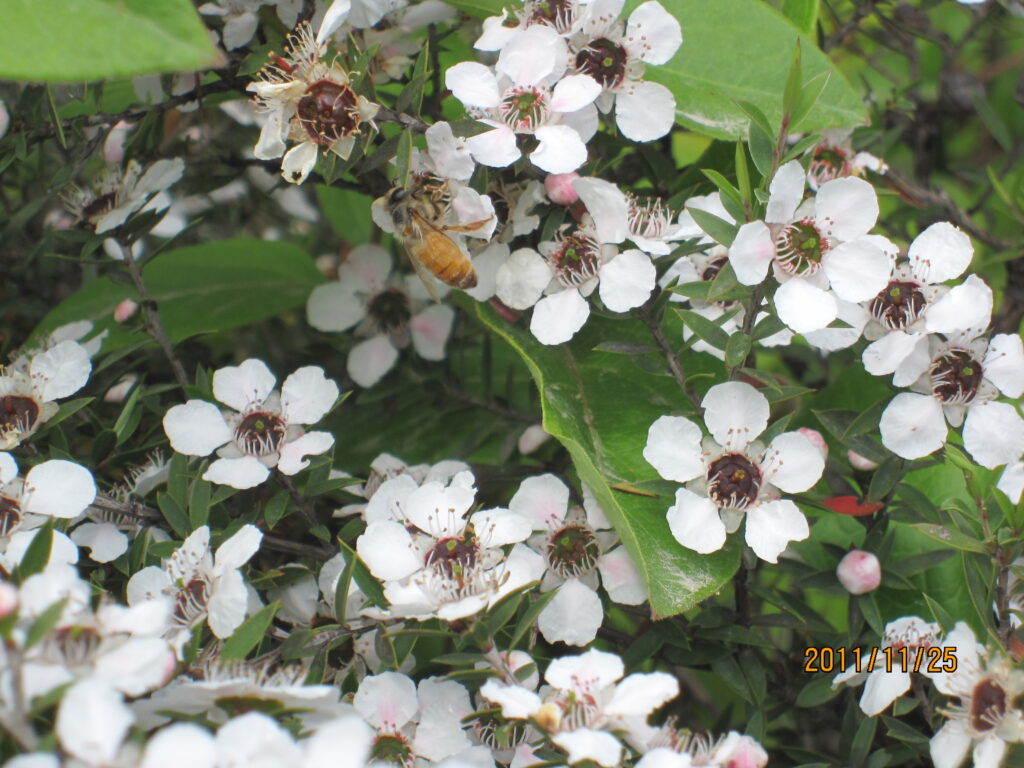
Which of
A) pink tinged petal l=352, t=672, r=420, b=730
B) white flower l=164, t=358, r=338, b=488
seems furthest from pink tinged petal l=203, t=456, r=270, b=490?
pink tinged petal l=352, t=672, r=420, b=730

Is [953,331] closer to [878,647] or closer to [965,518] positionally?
[965,518]

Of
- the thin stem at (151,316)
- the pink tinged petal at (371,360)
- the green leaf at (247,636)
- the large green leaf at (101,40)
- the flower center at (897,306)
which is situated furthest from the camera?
the pink tinged petal at (371,360)

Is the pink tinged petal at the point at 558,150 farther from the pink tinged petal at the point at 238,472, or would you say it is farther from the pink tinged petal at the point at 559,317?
the pink tinged petal at the point at 238,472

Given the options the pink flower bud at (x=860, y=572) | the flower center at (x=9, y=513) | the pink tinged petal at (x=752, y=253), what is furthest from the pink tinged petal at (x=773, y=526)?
the flower center at (x=9, y=513)

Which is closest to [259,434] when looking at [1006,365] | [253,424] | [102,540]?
[253,424]

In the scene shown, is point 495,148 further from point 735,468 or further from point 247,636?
point 247,636

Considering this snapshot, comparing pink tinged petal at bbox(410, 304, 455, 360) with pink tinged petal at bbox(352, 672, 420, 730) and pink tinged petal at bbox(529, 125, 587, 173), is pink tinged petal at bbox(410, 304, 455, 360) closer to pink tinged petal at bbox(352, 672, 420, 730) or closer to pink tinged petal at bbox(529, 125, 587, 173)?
pink tinged petal at bbox(529, 125, 587, 173)

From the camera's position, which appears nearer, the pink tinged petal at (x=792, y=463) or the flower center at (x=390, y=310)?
the pink tinged petal at (x=792, y=463)
